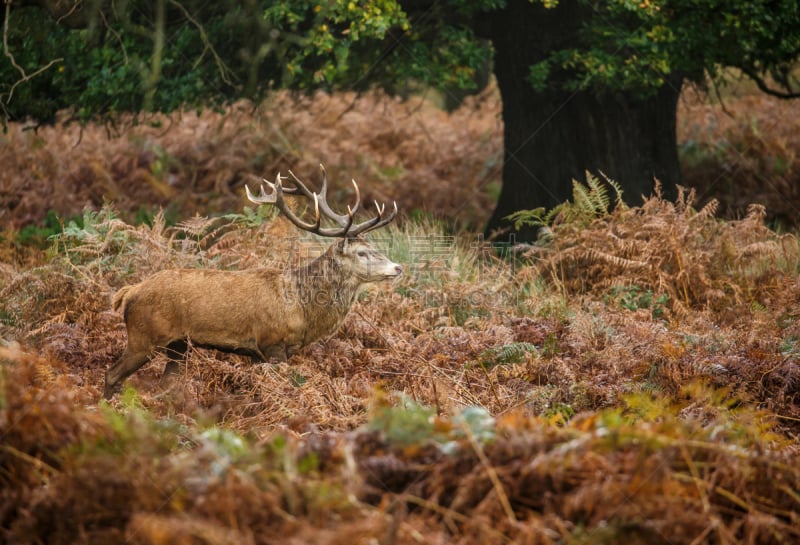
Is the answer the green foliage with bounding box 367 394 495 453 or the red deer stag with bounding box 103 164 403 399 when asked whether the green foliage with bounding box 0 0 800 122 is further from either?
the green foliage with bounding box 367 394 495 453

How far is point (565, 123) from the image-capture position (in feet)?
39.0

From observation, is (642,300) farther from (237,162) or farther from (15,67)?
(237,162)

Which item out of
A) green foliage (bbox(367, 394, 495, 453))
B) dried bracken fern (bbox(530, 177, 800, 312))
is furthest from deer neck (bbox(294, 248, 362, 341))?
green foliage (bbox(367, 394, 495, 453))

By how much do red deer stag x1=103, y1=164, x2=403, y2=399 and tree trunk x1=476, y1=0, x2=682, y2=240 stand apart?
4.71m

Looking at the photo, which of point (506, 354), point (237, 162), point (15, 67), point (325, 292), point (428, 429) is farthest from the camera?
point (237, 162)

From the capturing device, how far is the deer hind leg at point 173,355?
283 inches

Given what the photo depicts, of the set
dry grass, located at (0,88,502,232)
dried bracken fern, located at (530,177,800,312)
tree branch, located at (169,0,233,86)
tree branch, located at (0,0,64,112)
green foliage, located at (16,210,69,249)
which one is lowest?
green foliage, located at (16,210,69,249)

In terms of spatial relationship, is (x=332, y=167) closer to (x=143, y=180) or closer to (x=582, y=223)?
(x=143, y=180)

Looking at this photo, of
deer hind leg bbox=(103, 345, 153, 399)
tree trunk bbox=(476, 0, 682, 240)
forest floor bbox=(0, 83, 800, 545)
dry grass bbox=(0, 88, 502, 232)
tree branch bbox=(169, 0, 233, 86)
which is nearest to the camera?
forest floor bbox=(0, 83, 800, 545)

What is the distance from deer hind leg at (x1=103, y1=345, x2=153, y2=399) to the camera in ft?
23.0

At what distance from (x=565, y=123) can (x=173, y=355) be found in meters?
6.67

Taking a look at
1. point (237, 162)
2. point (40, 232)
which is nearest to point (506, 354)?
point (40, 232)

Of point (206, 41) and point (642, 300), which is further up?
point (206, 41)

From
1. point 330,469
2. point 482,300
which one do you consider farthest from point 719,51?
point 330,469
